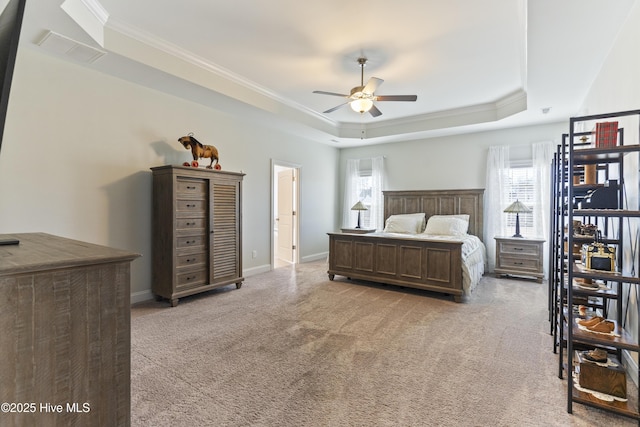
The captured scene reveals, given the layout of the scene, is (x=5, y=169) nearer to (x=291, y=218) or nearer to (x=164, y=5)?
(x=164, y=5)

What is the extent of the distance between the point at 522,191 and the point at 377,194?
2770 millimetres

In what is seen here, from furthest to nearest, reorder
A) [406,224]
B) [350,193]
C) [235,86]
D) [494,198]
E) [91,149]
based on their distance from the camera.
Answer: [350,193] < [406,224] < [494,198] < [235,86] < [91,149]

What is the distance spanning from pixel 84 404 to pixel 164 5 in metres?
3.05

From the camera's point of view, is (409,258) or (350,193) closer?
(409,258)

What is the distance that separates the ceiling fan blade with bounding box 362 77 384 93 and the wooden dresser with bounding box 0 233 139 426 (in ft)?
9.95

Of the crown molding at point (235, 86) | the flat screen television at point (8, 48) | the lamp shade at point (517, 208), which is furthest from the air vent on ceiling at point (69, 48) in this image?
the lamp shade at point (517, 208)

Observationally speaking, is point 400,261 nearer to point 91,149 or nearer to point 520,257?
point 520,257

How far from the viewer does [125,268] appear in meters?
1.17

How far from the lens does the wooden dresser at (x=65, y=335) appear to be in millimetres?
935

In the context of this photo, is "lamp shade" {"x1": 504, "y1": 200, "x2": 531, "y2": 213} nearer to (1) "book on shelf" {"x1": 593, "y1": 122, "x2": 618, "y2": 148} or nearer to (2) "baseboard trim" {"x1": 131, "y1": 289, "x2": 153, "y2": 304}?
(1) "book on shelf" {"x1": 593, "y1": 122, "x2": 618, "y2": 148}

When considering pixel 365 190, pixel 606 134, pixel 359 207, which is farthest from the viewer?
pixel 365 190

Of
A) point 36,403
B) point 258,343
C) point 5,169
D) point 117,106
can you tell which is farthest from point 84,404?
point 117,106

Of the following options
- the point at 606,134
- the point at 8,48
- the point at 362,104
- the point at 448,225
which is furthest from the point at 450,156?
the point at 8,48

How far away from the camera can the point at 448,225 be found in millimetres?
5500
